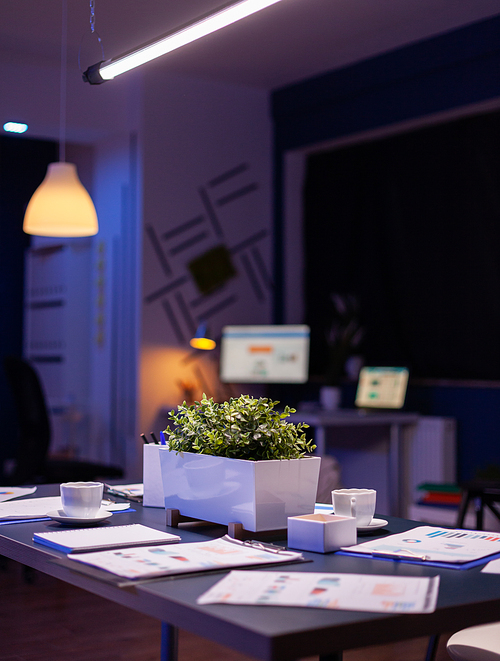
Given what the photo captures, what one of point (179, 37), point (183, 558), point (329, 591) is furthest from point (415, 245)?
point (329, 591)

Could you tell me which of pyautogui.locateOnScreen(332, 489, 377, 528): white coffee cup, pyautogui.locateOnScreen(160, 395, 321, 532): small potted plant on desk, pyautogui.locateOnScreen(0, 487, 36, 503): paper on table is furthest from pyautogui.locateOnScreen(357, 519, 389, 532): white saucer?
pyautogui.locateOnScreen(0, 487, 36, 503): paper on table

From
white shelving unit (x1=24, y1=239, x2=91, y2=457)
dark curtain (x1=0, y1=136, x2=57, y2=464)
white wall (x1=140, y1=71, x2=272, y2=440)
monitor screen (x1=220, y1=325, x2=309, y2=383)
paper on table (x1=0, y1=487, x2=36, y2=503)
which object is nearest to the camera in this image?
paper on table (x1=0, y1=487, x2=36, y2=503)

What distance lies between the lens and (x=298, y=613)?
1.08 meters

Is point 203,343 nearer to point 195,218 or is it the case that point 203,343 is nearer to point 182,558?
point 195,218

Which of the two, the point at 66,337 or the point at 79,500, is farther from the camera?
the point at 66,337

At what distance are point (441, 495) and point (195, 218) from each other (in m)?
2.47

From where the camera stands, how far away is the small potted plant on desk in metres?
1.56

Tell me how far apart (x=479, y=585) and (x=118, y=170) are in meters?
4.82

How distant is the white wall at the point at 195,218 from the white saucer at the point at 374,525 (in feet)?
12.3

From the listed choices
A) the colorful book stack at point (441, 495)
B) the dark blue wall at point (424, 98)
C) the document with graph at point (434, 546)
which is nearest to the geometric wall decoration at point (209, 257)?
the dark blue wall at point (424, 98)

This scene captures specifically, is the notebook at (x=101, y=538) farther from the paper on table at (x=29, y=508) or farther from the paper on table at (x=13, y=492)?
the paper on table at (x=13, y=492)

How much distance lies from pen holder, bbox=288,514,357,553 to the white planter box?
0.08m

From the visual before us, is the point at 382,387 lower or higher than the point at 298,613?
higher

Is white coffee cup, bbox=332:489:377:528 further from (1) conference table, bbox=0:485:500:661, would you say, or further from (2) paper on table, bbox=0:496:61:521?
(2) paper on table, bbox=0:496:61:521
